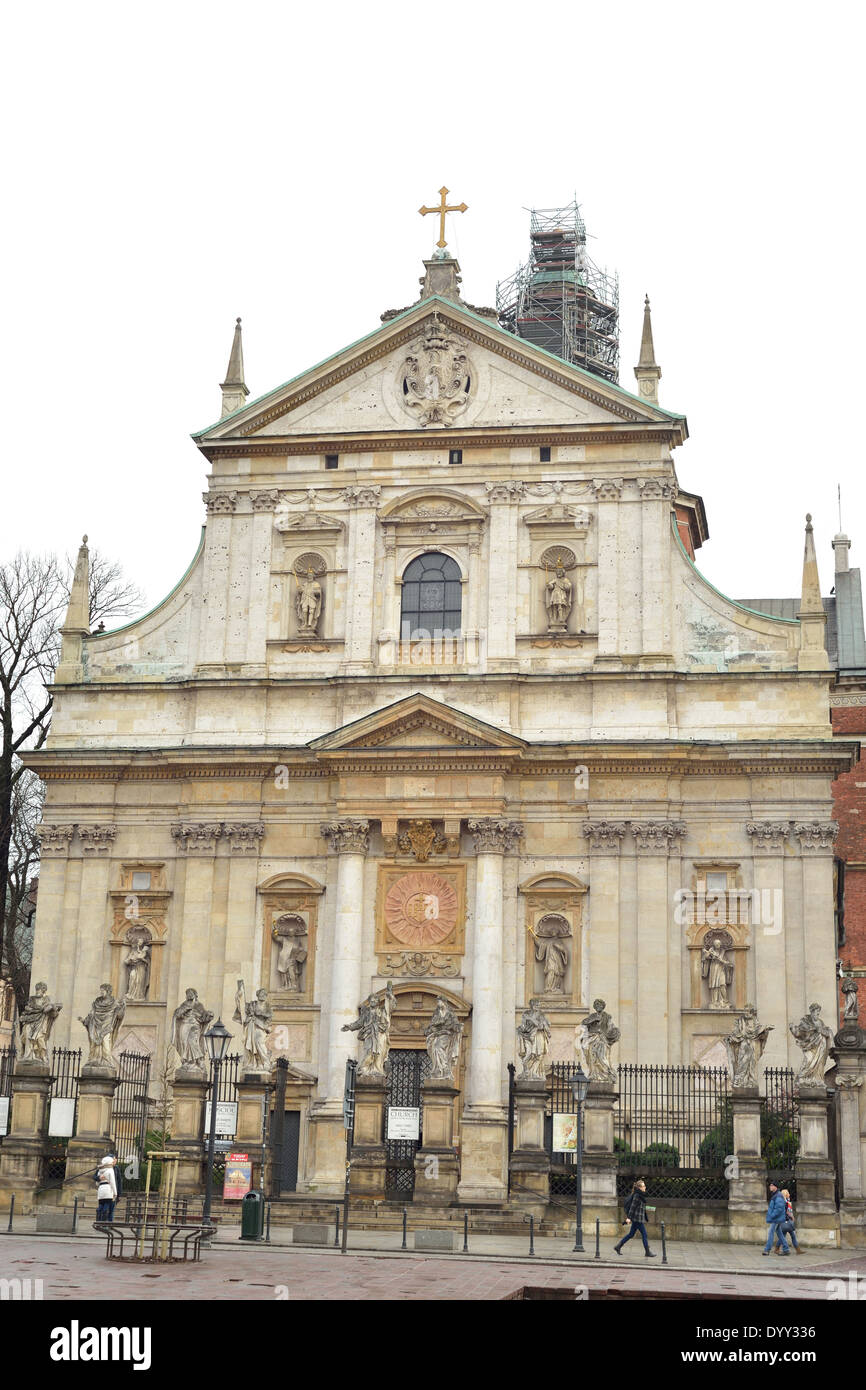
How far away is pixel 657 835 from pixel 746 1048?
774 centimetres

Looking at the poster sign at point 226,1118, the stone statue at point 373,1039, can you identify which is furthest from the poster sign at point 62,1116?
the stone statue at point 373,1039

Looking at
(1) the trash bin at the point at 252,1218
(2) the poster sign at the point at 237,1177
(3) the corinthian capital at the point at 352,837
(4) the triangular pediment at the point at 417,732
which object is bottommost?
(1) the trash bin at the point at 252,1218

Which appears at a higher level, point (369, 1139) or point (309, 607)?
point (309, 607)

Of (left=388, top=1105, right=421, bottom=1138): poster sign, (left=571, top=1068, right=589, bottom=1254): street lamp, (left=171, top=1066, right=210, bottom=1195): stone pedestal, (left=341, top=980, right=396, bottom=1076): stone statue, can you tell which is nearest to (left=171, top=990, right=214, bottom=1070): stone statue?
(left=171, top=1066, right=210, bottom=1195): stone pedestal

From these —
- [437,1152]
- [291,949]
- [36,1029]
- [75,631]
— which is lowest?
[437,1152]

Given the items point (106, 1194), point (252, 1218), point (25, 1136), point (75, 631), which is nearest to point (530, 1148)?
point (252, 1218)

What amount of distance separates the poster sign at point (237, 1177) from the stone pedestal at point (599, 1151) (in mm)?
5883

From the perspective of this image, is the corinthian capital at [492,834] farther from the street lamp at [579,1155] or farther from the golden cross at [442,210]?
the golden cross at [442,210]

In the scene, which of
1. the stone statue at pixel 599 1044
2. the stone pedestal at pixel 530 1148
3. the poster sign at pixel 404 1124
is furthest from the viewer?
the stone statue at pixel 599 1044

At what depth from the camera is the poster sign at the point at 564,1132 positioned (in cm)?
2959

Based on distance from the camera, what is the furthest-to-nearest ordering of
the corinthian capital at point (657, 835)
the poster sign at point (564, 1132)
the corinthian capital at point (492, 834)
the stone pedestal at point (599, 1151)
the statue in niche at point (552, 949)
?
the corinthian capital at point (492, 834) < the corinthian capital at point (657, 835) < the statue in niche at point (552, 949) < the poster sign at point (564, 1132) < the stone pedestal at point (599, 1151)

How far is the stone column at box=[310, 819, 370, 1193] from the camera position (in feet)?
115

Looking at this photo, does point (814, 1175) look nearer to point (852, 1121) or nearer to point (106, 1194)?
point (852, 1121)

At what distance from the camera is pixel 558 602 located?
3916cm
